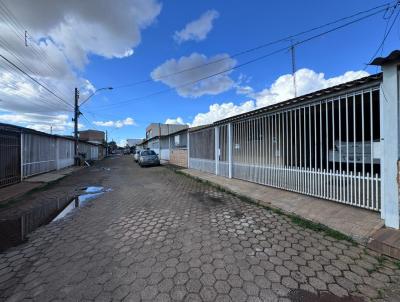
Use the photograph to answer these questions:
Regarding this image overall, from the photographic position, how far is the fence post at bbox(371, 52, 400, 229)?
356cm

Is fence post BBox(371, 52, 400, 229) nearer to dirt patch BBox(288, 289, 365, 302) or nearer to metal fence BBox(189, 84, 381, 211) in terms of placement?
metal fence BBox(189, 84, 381, 211)

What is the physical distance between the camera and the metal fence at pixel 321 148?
4.46 m

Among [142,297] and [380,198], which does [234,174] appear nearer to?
[380,198]

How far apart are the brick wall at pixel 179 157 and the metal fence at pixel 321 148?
757 centimetres

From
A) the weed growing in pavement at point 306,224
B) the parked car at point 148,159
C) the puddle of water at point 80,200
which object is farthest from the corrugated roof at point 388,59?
the parked car at point 148,159

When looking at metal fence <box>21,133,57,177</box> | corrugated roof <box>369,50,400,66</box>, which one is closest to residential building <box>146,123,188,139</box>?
metal fence <box>21,133,57,177</box>

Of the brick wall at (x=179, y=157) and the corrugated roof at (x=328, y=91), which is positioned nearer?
the corrugated roof at (x=328, y=91)

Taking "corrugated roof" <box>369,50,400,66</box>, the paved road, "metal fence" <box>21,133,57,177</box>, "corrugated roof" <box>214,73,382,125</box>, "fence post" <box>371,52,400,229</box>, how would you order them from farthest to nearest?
"metal fence" <box>21,133,57,177</box> < "corrugated roof" <box>214,73,382,125</box> < "fence post" <box>371,52,400,229</box> < "corrugated roof" <box>369,50,400,66</box> < the paved road

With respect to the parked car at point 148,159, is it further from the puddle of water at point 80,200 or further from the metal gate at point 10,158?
the puddle of water at point 80,200

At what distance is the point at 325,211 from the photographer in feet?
15.2

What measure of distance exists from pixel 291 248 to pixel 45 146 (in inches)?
609

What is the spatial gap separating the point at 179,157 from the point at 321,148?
1282cm

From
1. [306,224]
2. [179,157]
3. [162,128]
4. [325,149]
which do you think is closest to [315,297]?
[306,224]

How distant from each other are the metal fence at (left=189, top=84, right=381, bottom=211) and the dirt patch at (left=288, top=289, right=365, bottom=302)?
2.91 m
